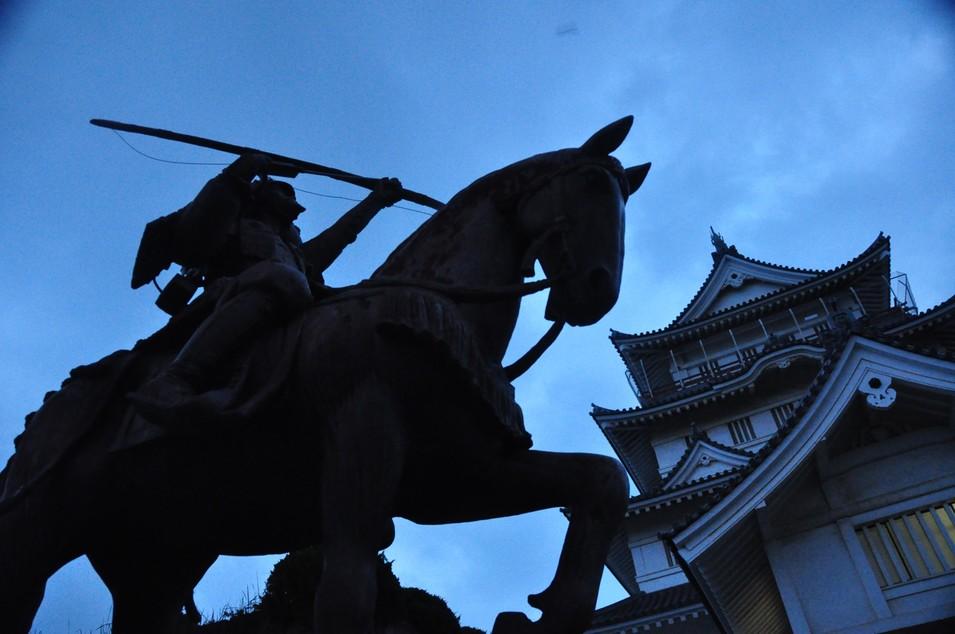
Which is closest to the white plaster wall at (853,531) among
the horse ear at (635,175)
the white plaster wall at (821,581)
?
the white plaster wall at (821,581)

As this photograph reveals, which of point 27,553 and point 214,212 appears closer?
point 27,553

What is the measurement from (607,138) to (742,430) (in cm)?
2092

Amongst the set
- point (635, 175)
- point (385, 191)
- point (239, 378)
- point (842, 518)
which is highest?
point (842, 518)

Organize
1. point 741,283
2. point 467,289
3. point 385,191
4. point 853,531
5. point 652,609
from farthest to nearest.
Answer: point 741,283, point 652,609, point 853,531, point 385,191, point 467,289

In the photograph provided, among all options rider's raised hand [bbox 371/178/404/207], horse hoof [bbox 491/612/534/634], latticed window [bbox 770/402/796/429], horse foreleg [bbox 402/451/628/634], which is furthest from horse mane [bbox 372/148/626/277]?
latticed window [bbox 770/402/796/429]

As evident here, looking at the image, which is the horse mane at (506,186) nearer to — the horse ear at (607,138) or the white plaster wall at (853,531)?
the horse ear at (607,138)

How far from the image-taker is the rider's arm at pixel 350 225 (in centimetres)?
353

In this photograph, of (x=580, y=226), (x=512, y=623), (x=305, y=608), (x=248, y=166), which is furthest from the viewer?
(x=305, y=608)

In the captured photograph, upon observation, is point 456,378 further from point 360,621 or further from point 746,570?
point 746,570

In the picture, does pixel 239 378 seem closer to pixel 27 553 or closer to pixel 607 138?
pixel 27 553

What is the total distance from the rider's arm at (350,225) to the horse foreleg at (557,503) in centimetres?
144

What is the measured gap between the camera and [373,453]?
7.33 feet

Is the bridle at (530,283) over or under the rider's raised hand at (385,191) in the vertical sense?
under

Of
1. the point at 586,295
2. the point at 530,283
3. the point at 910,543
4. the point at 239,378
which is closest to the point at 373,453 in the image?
the point at 239,378
